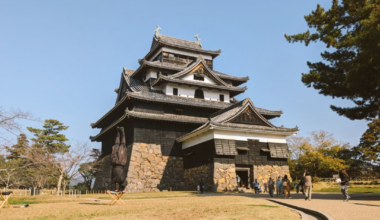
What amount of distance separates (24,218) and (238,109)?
20263mm

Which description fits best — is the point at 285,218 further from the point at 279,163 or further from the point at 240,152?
the point at 279,163

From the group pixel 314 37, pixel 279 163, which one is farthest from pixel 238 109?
pixel 314 37

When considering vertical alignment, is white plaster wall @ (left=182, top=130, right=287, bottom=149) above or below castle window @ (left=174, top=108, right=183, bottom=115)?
below

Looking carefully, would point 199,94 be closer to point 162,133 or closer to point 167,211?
point 162,133

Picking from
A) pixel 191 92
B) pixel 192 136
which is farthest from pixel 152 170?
pixel 191 92

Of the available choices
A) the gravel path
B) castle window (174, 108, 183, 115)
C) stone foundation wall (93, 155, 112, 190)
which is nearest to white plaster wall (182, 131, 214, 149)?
castle window (174, 108, 183, 115)

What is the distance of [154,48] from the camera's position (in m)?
40.6

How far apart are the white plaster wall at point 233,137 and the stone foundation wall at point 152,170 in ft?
8.78

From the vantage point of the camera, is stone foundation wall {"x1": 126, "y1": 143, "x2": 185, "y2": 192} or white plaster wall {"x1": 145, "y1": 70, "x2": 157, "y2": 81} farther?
white plaster wall {"x1": 145, "y1": 70, "x2": 157, "y2": 81}

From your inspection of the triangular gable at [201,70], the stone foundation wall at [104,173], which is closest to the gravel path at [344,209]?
the triangular gable at [201,70]

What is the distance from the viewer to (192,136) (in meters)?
28.1

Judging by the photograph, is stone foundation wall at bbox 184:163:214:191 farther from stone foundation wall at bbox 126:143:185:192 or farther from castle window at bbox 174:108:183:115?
castle window at bbox 174:108:183:115

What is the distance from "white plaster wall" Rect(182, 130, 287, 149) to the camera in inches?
1009

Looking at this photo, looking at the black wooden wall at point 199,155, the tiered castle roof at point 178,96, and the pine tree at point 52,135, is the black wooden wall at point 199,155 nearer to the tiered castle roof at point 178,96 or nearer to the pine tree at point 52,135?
the tiered castle roof at point 178,96
